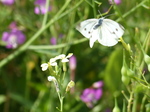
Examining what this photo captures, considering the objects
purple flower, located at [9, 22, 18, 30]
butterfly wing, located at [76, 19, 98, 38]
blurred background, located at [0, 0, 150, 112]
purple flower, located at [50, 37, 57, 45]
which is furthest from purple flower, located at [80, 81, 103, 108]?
butterfly wing, located at [76, 19, 98, 38]

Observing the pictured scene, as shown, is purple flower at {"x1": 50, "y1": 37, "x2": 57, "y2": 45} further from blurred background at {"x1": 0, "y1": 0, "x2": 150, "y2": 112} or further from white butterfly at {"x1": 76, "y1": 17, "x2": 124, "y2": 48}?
white butterfly at {"x1": 76, "y1": 17, "x2": 124, "y2": 48}

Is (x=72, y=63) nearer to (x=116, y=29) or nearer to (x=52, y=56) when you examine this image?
(x=52, y=56)

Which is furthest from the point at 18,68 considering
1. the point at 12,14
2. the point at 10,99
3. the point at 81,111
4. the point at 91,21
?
the point at 91,21

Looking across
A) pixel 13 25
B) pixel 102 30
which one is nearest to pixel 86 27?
pixel 102 30

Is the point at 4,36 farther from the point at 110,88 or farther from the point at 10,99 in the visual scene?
the point at 110,88

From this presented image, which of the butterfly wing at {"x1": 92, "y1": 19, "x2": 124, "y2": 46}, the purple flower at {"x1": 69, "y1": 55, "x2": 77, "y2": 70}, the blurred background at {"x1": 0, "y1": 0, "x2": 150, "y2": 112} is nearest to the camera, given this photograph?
the butterfly wing at {"x1": 92, "y1": 19, "x2": 124, "y2": 46}

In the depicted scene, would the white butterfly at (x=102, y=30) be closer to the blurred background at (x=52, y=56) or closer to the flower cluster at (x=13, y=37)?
the blurred background at (x=52, y=56)

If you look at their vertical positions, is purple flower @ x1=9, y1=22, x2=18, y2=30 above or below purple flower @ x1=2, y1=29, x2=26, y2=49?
above
